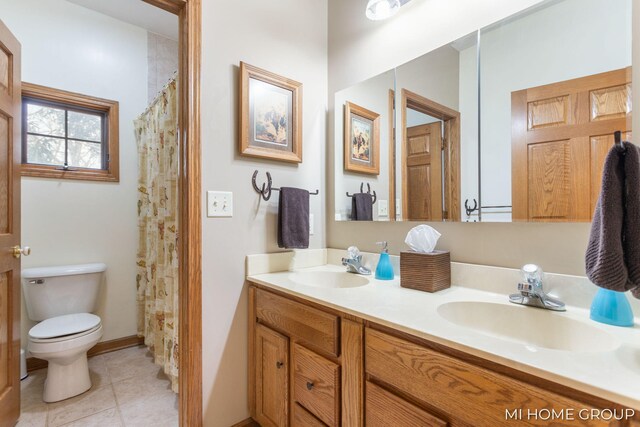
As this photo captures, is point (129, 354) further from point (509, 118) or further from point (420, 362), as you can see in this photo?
point (509, 118)

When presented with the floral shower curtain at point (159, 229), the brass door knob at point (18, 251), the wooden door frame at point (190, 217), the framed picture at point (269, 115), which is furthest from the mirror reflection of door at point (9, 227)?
the framed picture at point (269, 115)

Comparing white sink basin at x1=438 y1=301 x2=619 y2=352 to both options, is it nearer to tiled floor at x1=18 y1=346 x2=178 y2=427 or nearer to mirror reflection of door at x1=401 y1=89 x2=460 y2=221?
mirror reflection of door at x1=401 y1=89 x2=460 y2=221

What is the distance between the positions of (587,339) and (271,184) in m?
1.35

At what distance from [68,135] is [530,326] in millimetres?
3153

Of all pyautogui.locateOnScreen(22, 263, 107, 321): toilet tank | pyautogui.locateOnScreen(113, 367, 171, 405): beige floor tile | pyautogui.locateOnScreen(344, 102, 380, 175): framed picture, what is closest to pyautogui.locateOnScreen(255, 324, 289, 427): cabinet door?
pyautogui.locateOnScreen(113, 367, 171, 405): beige floor tile

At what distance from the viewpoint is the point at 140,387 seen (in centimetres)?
184

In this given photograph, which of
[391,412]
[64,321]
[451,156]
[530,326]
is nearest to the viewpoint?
[391,412]

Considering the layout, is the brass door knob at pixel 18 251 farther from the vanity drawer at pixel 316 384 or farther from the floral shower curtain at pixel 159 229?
the vanity drawer at pixel 316 384

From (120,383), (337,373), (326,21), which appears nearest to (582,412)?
(337,373)

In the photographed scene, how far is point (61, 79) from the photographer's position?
2.16m

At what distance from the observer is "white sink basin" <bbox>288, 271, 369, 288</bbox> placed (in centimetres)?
146

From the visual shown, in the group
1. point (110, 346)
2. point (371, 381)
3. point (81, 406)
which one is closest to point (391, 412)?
point (371, 381)

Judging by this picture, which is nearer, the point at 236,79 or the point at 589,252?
the point at 589,252

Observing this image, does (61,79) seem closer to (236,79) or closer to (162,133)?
(162,133)
